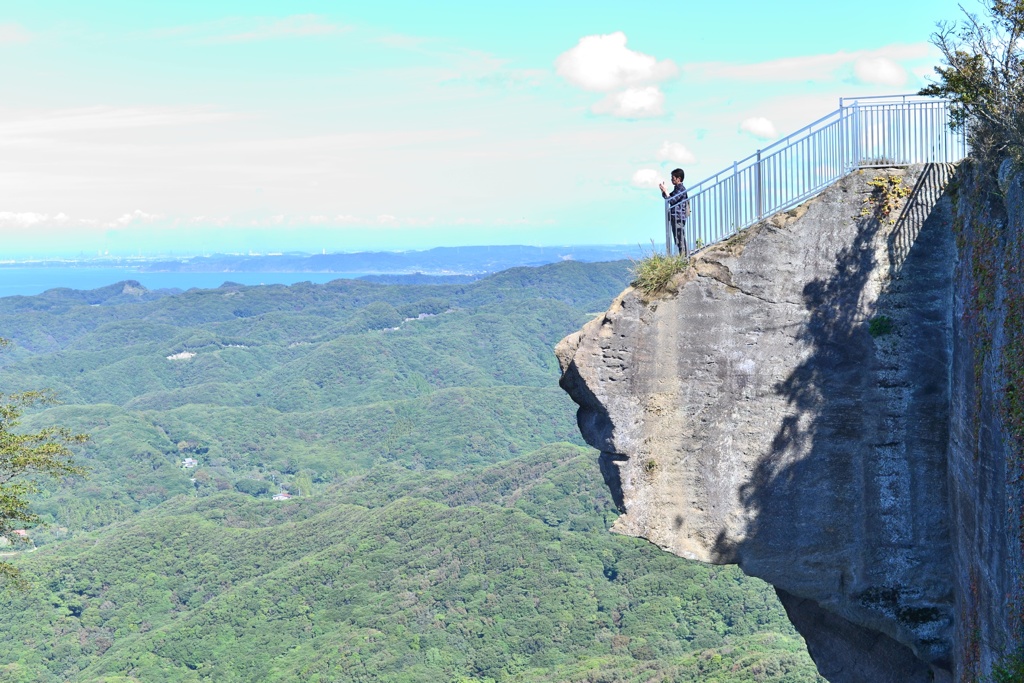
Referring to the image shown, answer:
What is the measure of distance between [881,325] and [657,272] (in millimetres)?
3057

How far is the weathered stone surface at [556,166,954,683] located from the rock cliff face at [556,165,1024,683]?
0.02 meters

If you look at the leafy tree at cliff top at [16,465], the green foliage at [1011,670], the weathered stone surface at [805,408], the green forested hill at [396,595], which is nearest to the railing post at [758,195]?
the weathered stone surface at [805,408]

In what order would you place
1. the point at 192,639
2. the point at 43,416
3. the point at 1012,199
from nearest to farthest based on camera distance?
the point at 1012,199
the point at 192,639
the point at 43,416

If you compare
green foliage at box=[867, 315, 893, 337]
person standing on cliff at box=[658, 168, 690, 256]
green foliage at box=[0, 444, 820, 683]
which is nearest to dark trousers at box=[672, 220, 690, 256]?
person standing on cliff at box=[658, 168, 690, 256]

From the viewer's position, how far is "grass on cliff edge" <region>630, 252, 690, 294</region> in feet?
47.3

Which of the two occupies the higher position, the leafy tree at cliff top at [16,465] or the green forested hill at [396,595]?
the leafy tree at cliff top at [16,465]

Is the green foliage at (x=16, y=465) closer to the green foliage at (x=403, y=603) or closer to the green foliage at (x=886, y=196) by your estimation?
the green foliage at (x=886, y=196)

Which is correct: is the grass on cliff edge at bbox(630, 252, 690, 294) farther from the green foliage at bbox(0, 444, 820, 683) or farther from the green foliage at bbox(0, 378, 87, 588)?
the green foliage at bbox(0, 444, 820, 683)

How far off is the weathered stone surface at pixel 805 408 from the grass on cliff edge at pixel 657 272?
0.17m

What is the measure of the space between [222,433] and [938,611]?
175m

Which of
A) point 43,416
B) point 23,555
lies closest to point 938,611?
point 23,555

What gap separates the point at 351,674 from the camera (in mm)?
66188

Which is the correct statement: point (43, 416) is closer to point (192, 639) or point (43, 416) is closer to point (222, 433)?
point (222, 433)

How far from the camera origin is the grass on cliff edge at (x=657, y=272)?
14430 mm
